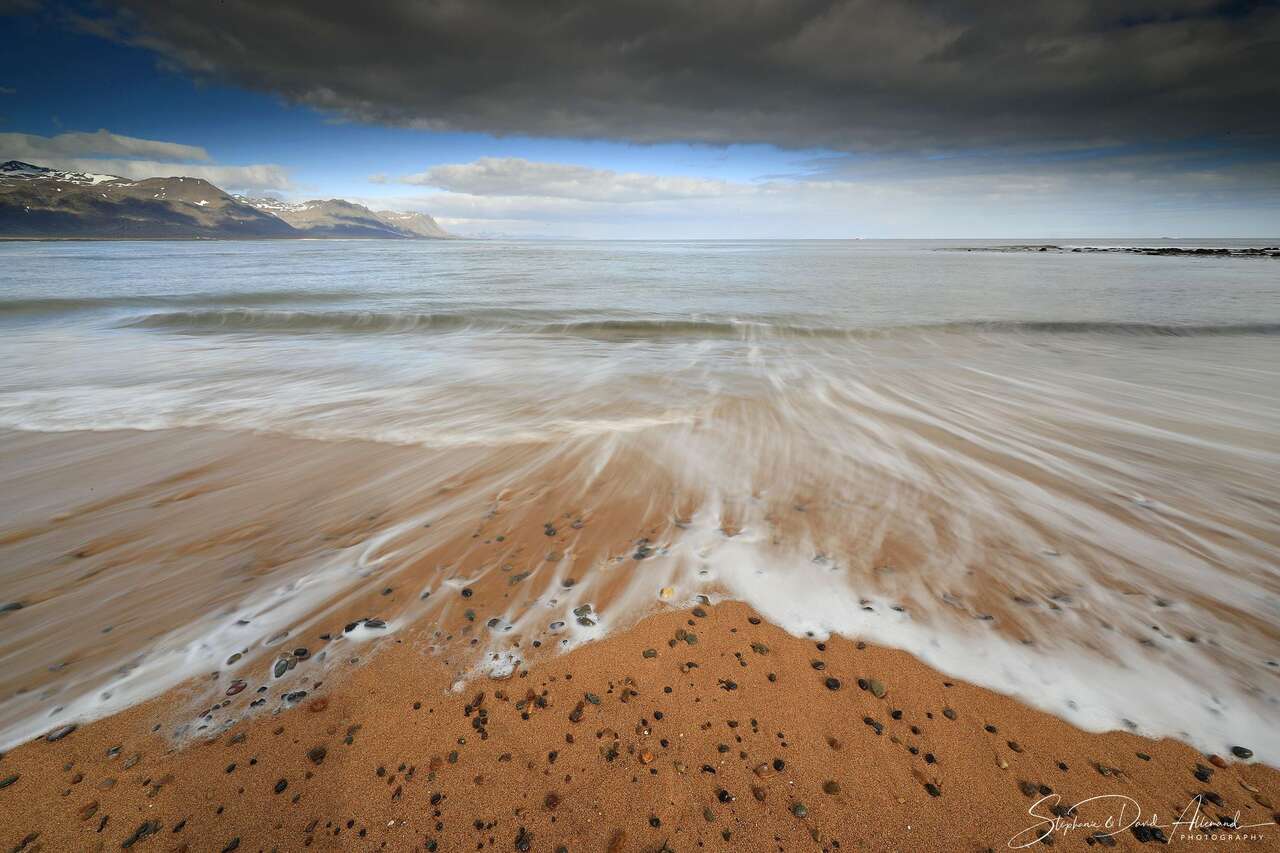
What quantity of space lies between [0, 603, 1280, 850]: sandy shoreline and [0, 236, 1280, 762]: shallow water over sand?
0.26 m

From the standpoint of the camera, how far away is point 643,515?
402 cm

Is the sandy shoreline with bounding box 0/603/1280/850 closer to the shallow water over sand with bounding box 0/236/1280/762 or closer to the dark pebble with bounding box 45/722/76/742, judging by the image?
the dark pebble with bounding box 45/722/76/742

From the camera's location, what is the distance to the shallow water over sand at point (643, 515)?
267cm

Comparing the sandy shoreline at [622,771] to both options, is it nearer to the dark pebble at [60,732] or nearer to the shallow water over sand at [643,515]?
the dark pebble at [60,732]

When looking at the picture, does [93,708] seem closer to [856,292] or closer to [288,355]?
[288,355]

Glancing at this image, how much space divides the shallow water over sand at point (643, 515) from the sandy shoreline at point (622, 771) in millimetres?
256

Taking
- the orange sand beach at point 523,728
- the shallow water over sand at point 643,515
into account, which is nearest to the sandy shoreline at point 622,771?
the orange sand beach at point 523,728

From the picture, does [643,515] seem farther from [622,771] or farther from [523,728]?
[622,771]

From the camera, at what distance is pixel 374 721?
223 centimetres

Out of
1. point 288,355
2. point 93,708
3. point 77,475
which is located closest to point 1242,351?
point 93,708

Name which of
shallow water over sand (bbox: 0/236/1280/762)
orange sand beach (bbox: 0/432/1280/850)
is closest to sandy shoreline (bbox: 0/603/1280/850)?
orange sand beach (bbox: 0/432/1280/850)

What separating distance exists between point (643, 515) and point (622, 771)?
6.97 feet

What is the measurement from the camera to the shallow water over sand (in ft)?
8.75

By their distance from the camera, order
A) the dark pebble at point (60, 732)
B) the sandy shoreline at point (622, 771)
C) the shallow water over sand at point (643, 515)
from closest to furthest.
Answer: the sandy shoreline at point (622, 771) → the dark pebble at point (60, 732) → the shallow water over sand at point (643, 515)
